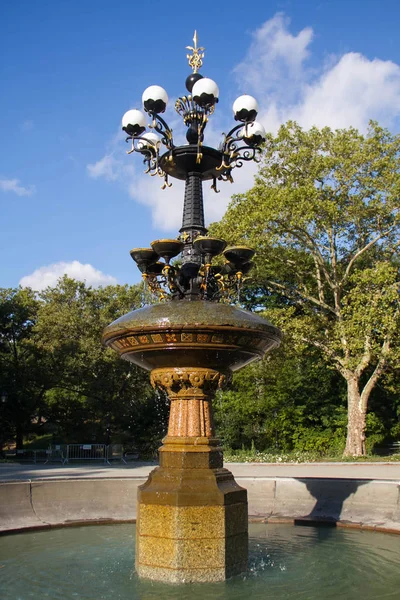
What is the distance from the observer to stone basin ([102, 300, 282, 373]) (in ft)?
19.6

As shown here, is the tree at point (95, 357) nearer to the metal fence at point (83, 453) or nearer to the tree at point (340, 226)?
the metal fence at point (83, 453)

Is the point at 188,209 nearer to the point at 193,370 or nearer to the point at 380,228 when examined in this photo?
the point at 193,370

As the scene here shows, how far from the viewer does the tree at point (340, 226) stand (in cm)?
2281

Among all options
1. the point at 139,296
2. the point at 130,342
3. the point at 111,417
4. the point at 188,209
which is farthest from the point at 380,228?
the point at 130,342

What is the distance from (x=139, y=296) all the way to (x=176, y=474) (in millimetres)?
26620

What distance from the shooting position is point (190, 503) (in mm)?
5941

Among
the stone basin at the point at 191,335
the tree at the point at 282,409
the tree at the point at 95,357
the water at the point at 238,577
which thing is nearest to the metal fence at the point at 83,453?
the tree at the point at 95,357

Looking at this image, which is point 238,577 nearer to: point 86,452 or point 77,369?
point 86,452

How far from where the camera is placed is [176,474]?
20.5 feet

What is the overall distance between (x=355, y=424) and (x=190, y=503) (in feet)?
63.2

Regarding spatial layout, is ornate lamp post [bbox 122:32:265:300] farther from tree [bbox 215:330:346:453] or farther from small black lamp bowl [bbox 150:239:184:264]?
tree [bbox 215:330:346:453]

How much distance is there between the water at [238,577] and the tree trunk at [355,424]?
1608 cm

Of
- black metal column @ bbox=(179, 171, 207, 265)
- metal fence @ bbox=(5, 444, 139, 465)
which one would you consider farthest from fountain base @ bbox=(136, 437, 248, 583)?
metal fence @ bbox=(5, 444, 139, 465)

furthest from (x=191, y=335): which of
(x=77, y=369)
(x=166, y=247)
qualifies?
(x=77, y=369)
